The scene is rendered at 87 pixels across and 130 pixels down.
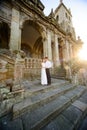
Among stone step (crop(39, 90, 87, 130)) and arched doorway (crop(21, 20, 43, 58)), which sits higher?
arched doorway (crop(21, 20, 43, 58))

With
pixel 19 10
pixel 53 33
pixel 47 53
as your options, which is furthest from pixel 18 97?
pixel 53 33

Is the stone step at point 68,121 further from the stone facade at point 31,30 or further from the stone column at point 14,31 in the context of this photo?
the stone column at point 14,31

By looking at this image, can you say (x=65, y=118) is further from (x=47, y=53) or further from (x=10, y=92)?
(x=47, y=53)

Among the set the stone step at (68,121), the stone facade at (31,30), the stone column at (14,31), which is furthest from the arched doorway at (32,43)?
the stone step at (68,121)

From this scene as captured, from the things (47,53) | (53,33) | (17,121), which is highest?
(53,33)

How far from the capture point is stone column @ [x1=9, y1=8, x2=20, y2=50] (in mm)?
6602

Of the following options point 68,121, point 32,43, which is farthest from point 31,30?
point 68,121

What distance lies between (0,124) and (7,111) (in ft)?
1.27

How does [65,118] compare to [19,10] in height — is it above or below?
below

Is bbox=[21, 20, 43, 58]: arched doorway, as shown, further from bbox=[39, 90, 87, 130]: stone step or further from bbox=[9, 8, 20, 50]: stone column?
bbox=[39, 90, 87, 130]: stone step

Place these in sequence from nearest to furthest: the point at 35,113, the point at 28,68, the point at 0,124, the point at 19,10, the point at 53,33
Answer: the point at 0,124, the point at 35,113, the point at 28,68, the point at 19,10, the point at 53,33

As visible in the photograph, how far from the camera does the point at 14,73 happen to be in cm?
260

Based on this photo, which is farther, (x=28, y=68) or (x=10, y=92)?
(x=28, y=68)

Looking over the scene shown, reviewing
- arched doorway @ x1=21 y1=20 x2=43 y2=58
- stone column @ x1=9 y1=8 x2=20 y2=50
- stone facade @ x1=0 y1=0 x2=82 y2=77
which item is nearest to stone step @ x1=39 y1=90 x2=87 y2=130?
stone facade @ x1=0 y1=0 x2=82 y2=77
